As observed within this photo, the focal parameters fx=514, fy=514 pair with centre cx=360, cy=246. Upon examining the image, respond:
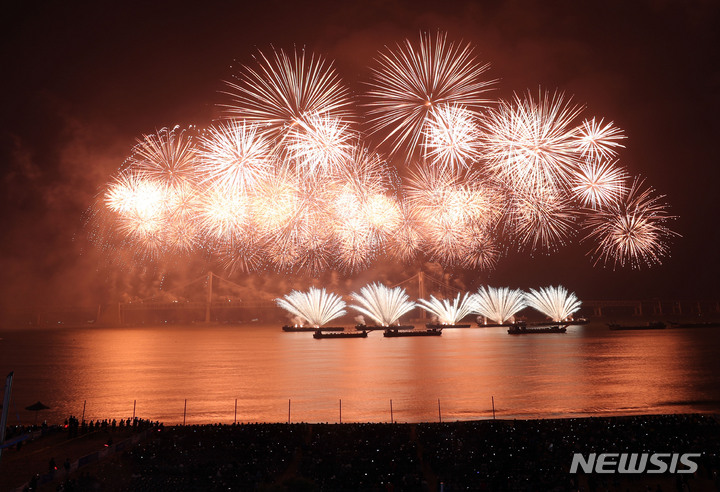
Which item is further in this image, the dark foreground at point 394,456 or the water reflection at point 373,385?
the water reflection at point 373,385

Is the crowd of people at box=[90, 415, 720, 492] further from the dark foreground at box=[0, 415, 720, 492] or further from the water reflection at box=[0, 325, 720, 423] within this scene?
the water reflection at box=[0, 325, 720, 423]

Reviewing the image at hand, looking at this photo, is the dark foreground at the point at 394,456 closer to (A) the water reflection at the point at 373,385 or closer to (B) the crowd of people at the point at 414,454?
Result: (B) the crowd of people at the point at 414,454

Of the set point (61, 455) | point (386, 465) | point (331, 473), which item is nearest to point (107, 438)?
point (61, 455)

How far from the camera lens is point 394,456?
39.5ft

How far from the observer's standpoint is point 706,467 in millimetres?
11641

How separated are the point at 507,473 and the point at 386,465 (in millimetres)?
2632

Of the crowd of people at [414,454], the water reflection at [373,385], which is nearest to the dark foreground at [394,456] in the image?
the crowd of people at [414,454]

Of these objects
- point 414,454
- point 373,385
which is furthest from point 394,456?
point 373,385

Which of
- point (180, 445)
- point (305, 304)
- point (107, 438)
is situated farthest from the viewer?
point (305, 304)

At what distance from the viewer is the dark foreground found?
1083cm

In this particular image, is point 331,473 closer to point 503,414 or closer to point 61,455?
point 61,455

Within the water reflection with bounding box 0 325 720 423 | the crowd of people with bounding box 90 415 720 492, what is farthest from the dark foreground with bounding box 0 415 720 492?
the water reflection with bounding box 0 325 720 423

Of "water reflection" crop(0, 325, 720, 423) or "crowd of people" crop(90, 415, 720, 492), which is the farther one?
"water reflection" crop(0, 325, 720, 423)

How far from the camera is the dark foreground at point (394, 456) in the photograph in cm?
1083
